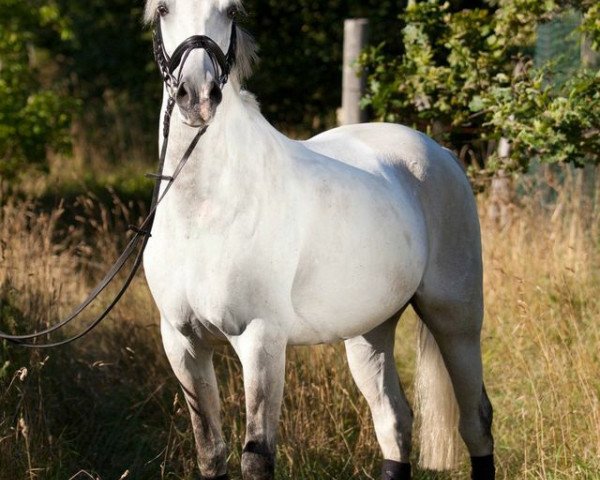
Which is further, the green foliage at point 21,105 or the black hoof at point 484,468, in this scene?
the green foliage at point 21,105

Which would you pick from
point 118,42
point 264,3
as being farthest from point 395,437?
point 118,42

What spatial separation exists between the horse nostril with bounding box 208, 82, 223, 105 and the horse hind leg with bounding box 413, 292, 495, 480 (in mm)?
1310

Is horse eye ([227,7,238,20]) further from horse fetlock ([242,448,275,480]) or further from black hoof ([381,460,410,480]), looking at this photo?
black hoof ([381,460,410,480])

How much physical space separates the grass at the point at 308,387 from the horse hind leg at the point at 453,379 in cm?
16

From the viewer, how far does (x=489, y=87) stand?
5492 mm

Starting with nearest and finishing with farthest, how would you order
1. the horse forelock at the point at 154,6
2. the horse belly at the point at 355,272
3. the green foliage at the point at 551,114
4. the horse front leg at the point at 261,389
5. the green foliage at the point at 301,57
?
1. the horse forelock at the point at 154,6
2. the horse front leg at the point at 261,389
3. the horse belly at the point at 355,272
4. the green foliage at the point at 551,114
5. the green foliage at the point at 301,57

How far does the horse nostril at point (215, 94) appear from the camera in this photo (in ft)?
9.62

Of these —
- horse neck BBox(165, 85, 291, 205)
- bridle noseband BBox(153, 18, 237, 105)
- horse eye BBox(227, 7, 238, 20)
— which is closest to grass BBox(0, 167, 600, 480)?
horse neck BBox(165, 85, 291, 205)

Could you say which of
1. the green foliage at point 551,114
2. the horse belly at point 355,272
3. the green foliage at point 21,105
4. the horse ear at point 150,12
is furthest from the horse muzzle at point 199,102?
the green foliage at point 21,105

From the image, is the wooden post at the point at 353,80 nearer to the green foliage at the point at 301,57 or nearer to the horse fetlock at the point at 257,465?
the horse fetlock at the point at 257,465

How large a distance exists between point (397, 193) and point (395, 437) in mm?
984

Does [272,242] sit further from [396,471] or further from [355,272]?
[396,471]

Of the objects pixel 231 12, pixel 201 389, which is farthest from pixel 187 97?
pixel 201 389

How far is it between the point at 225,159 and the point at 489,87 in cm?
259
